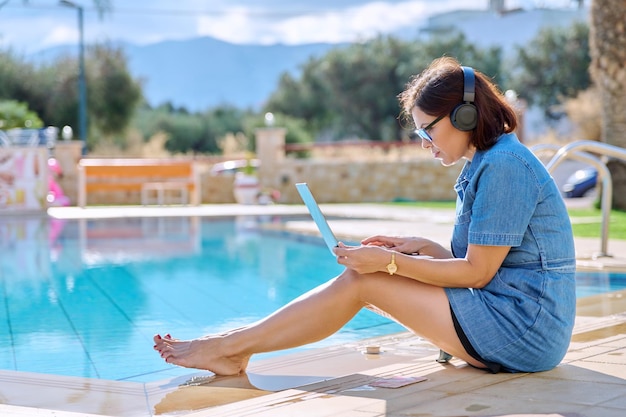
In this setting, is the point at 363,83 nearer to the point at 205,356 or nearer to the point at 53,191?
the point at 53,191

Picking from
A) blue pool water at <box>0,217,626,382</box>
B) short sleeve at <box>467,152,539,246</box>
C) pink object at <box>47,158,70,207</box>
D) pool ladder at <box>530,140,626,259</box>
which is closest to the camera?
short sleeve at <box>467,152,539,246</box>

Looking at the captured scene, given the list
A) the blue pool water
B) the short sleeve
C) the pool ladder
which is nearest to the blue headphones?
the short sleeve

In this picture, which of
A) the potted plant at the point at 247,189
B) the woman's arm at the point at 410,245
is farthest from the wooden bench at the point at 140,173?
the woman's arm at the point at 410,245

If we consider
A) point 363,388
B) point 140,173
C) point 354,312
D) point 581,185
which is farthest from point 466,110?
point 581,185

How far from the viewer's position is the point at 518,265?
306 centimetres

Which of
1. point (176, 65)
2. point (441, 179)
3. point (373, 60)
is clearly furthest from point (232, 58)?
point (441, 179)

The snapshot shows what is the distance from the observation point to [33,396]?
3.15 metres

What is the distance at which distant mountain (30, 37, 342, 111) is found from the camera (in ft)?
416

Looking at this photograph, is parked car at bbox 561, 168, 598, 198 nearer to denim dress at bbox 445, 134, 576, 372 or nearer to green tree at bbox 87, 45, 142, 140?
denim dress at bbox 445, 134, 576, 372

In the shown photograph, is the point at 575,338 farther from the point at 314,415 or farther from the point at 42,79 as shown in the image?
the point at 42,79

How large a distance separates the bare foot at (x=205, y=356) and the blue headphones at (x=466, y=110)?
113 cm

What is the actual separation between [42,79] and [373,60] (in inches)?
562

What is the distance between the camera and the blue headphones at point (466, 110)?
2.98 metres

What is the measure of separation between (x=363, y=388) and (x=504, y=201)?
749mm
